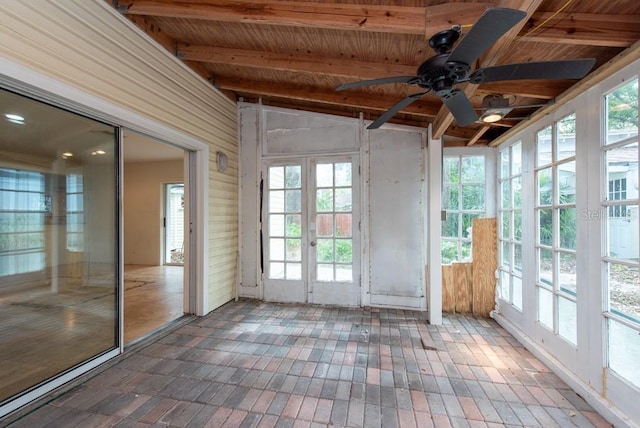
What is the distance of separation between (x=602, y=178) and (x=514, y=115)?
1390mm

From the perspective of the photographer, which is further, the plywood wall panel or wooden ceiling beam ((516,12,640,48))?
the plywood wall panel

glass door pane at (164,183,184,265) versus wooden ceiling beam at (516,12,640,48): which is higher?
wooden ceiling beam at (516,12,640,48)

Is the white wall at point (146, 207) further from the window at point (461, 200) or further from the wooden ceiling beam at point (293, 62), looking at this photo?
the window at point (461, 200)

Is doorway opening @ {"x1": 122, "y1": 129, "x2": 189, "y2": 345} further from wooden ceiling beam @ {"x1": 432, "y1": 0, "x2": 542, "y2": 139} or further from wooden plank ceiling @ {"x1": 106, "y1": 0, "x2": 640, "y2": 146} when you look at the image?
wooden ceiling beam @ {"x1": 432, "y1": 0, "x2": 542, "y2": 139}

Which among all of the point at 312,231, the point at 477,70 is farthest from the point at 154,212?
the point at 477,70

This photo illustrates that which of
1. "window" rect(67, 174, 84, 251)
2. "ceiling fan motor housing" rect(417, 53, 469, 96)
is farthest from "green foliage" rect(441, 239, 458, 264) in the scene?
"window" rect(67, 174, 84, 251)

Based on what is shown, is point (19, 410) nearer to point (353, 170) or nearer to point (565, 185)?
point (353, 170)

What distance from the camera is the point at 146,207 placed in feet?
24.5

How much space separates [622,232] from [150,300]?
5.40m

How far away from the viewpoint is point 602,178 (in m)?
2.02

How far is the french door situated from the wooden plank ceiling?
1.07 m

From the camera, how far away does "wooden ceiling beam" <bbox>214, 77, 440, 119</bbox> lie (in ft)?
10.9

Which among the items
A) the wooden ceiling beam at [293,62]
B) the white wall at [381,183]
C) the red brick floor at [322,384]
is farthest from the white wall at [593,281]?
the white wall at [381,183]

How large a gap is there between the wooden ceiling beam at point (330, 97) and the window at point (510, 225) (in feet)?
3.73
